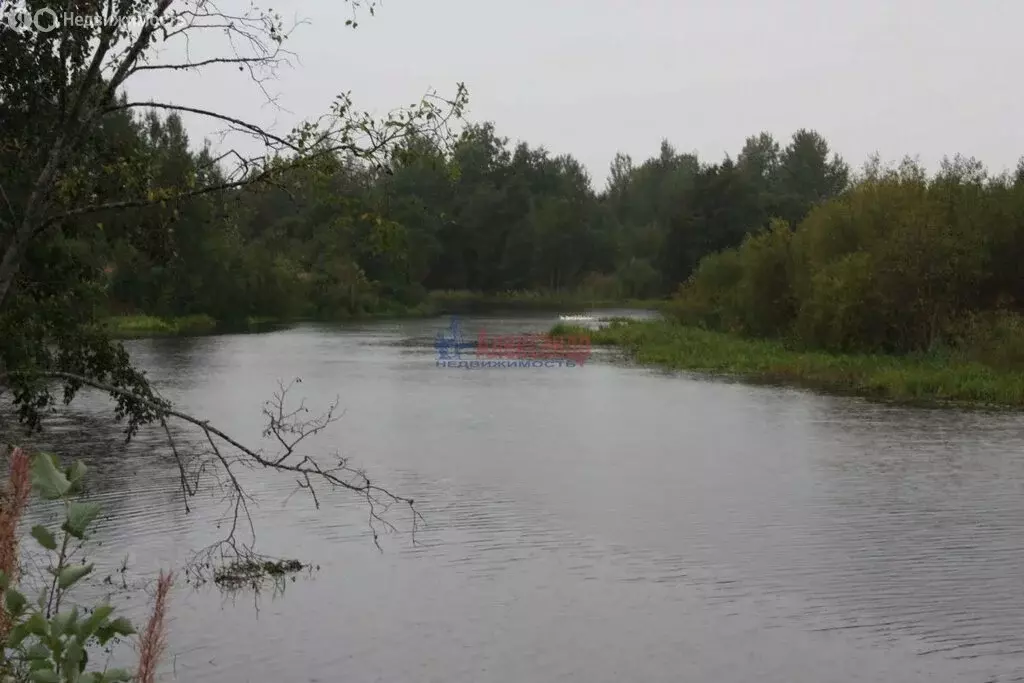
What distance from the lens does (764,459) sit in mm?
17203

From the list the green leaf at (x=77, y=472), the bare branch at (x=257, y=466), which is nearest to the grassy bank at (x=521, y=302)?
the bare branch at (x=257, y=466)

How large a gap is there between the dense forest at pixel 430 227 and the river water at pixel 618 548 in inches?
113

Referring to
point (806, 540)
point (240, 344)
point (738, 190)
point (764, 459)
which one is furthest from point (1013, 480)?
point (738, 190)

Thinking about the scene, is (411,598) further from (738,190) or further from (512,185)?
(512,185)

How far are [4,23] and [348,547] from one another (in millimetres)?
6155

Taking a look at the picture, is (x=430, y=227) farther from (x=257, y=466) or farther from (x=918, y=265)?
(x=257, y=466)

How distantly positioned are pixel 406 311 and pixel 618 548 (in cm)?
6101

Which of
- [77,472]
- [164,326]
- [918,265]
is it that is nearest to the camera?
[77,472]

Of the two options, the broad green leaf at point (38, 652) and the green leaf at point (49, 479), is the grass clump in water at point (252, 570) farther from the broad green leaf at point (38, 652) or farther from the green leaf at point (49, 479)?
the green leaf at point (49, 479)

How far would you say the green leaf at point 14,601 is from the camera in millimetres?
3725

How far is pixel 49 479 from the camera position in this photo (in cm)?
361

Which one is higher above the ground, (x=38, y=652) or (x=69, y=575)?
(x=69, y=575)

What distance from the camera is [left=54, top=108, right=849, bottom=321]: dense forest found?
6801mm

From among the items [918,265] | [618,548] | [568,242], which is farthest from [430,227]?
[618,548]
